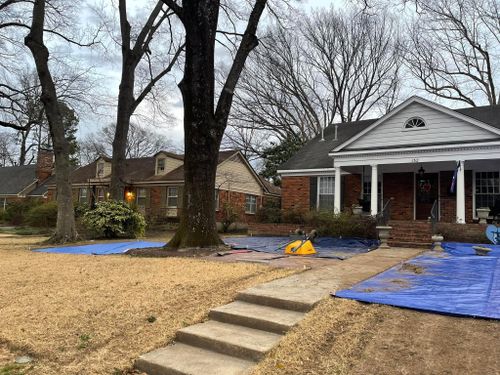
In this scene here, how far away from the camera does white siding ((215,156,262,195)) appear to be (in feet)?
92.7

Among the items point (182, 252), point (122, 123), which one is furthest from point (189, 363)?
point (122, 123)

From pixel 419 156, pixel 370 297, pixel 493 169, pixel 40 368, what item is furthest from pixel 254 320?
pixel 493 169

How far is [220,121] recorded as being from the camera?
37.1ft

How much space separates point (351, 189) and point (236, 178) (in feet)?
39.7

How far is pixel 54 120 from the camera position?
1628 cm

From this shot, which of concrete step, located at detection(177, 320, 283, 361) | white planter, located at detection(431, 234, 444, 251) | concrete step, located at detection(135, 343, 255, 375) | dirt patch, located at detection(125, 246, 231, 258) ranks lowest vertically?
concrete step, located at detection(135, 343, 255, 375)

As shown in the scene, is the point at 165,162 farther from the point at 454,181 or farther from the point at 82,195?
the point at 454,181

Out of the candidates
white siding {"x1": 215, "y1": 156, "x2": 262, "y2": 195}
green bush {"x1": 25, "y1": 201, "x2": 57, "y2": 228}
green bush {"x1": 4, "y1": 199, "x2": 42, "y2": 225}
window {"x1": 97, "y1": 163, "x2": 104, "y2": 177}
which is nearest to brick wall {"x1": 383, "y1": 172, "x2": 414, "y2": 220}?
white siding {"x1": 215, "y1": 156, "x2": 262, "y2": 195}

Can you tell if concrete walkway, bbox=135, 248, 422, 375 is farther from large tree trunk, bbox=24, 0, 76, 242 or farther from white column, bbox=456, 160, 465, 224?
large tree trunk, bbox=24, 0, 76, 242

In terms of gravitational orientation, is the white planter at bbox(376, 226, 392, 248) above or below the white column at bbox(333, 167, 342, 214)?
below

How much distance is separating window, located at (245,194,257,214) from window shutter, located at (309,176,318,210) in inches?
456

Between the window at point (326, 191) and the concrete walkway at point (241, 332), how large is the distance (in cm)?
1278

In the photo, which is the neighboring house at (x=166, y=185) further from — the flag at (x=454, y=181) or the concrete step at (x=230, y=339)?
the concrete step at (x=230, y=339)

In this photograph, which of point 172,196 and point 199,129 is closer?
point 199,129
